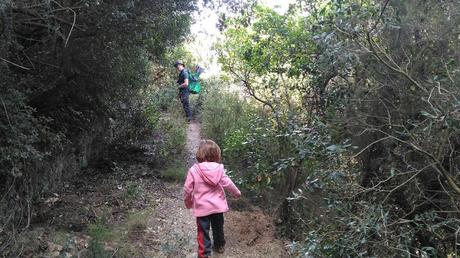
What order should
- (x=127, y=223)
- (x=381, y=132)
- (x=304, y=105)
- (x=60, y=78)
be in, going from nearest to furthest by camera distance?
(x=381, y=132) < (x=60, y=78) < (x=127, y=223) < (x=304, y=105)

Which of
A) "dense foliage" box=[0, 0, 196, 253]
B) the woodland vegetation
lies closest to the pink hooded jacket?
the woodland vegetation

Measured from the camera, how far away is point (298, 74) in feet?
21.3

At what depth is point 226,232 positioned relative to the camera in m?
6.27

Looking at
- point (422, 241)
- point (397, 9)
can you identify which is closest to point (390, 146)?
point (422, 241)

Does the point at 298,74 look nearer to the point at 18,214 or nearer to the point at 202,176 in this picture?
the point at 202,176

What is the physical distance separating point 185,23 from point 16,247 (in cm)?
515

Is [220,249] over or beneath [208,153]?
beneath

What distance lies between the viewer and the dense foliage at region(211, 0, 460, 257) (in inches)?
154

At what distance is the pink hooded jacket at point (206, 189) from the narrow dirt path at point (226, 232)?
A: 60 cm

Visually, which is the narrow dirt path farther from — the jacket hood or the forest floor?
the jacket hood

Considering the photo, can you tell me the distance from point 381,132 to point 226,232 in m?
2.72

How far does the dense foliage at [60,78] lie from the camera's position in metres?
4.69

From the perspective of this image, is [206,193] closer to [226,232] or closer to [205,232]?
[205,232]

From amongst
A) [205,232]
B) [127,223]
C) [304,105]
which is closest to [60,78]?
[127,223]
